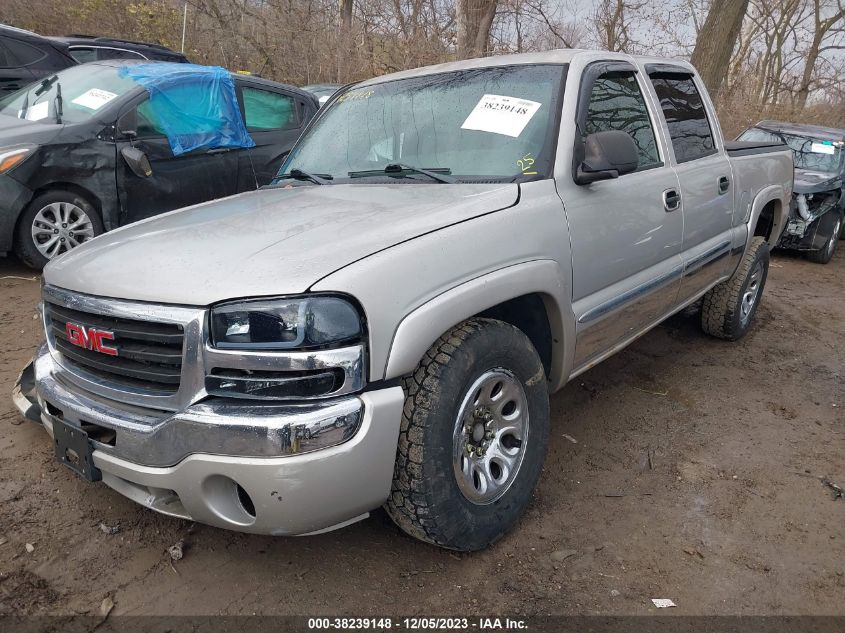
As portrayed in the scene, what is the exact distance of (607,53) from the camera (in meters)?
3.37

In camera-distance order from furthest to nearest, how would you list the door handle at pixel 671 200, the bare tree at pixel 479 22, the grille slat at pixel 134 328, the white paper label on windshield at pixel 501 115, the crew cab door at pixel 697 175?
the bare tree at pixel 479 22 → the crew cab door at pixel 697 175 → the door handle at pixel 671 200 → the white paper label on windshield at pixel 501 115 → the grille slat at pixel 134 328

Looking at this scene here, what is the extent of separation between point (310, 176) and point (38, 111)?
3.66m

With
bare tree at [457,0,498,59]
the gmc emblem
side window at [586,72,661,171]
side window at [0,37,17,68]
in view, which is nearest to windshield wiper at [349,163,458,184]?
side window at [586,72,661,171]

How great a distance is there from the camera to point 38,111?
17.9 feet

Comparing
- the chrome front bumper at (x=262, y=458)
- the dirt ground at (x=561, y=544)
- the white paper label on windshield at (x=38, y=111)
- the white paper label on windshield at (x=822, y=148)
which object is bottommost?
the dirt ground at (x=561, y=544)

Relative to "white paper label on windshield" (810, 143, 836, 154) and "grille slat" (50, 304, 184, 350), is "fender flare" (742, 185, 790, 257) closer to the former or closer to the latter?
"grille slat" (50, 304, 184, 350)

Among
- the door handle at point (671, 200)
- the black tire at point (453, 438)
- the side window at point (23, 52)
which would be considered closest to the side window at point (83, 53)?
the side window at point (23, 52)

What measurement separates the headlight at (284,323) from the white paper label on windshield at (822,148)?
30.7 ft

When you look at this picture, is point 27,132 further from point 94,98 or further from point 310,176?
point 310,176

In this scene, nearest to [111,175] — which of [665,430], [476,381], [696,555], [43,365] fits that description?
[43,365]

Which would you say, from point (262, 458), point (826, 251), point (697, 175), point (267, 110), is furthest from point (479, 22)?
point (262, 458)

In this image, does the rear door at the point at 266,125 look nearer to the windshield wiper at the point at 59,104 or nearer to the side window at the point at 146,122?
the side window at the point at 146,122

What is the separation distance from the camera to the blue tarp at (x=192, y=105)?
18.4 ft

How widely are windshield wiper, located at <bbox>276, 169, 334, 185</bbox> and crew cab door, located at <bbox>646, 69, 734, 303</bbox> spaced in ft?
6.17
